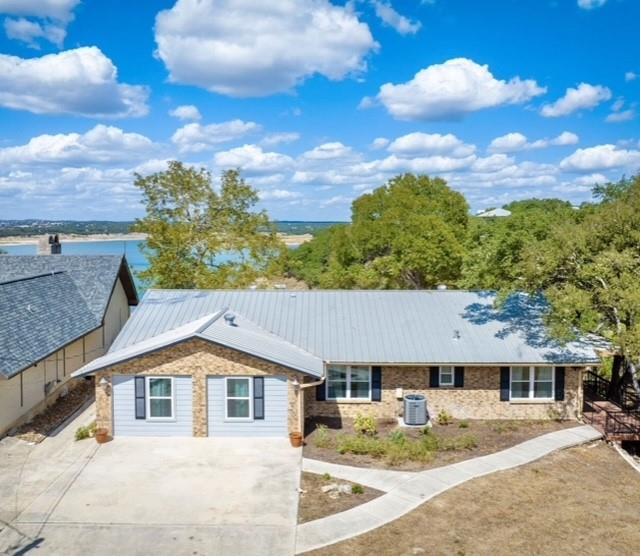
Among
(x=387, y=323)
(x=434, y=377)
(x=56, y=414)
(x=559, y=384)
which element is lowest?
(x=56, y=414)

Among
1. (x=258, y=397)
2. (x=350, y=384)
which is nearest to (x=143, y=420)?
(x=258, y=397)

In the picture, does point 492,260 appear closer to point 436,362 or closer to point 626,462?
point 436,362

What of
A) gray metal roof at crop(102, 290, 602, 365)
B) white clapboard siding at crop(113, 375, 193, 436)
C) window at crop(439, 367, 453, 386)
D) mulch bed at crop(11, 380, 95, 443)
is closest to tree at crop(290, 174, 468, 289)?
gray metal roof at crop(102, 290, 602, 365)

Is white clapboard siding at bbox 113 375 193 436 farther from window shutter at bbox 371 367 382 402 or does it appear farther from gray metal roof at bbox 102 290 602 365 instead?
window shutter at bbox 371 367 382 402

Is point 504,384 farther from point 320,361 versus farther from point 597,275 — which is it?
point 320,361

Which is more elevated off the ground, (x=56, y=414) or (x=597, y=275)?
(x=597, y=275)

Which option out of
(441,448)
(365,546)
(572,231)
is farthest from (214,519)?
(572,231)

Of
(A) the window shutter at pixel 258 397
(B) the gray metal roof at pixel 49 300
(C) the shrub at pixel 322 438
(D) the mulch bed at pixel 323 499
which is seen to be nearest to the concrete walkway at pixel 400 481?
(D) the mulch bed at pixel 323 499
